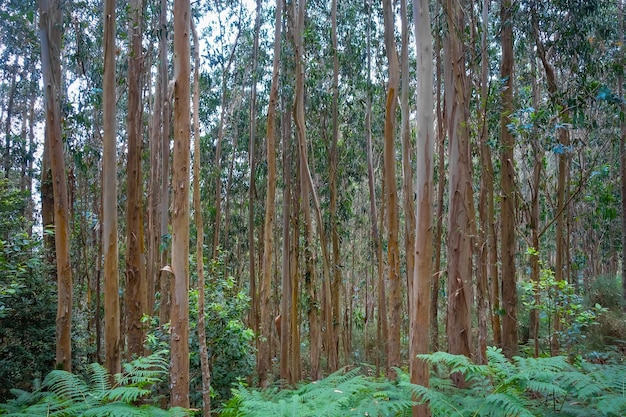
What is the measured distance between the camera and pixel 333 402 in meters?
3.58

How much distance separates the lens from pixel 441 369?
5598 millimetres

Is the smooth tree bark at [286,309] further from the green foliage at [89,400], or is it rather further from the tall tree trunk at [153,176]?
the green foliage at [89,400]

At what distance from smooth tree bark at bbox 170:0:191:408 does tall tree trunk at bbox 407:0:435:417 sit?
240 cm

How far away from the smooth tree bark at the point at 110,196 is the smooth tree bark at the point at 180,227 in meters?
1.91

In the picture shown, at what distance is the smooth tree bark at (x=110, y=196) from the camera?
6668mm

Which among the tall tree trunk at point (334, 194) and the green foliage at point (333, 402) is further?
the tall tree trunk at point (334, 194)

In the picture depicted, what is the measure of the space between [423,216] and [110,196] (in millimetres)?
4553

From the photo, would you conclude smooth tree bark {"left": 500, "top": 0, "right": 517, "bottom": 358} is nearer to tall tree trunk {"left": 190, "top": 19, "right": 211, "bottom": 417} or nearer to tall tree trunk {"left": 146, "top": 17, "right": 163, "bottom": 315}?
tall tree trunk {"left": 190, "top": 19, "right": 211, "bottom": 417}

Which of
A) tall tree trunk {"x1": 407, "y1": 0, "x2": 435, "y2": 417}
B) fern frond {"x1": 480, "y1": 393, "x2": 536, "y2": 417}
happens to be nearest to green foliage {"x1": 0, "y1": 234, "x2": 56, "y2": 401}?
tall tree trunk {"x1": 407, "y1": 0, "x2": 435, "y2": 417}

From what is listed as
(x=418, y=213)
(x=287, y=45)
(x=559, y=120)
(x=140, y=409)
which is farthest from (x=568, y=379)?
(x=287, y=45)

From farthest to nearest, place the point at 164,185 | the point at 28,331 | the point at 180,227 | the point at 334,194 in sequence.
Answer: the point at 334,194 < the point at 164,185 < the point at 28,331 < the point at 180,227

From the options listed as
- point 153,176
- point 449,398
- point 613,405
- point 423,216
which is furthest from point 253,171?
point 613,405

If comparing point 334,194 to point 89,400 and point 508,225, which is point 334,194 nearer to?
point 508,225

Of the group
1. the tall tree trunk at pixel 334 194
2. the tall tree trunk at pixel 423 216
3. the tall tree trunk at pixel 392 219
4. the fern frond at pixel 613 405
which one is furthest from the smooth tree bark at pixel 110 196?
the tall tree trunk at pixel 334 194
